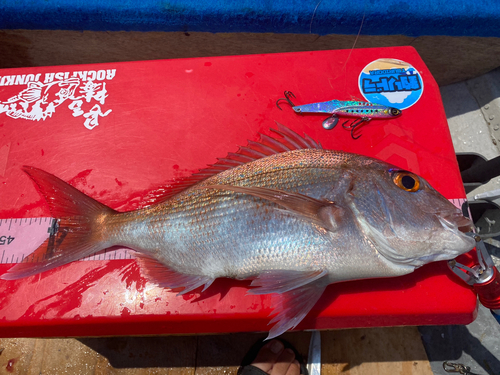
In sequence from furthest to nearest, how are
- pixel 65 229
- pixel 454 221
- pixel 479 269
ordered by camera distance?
pixel 65 229, pixel 479 269, pixel 454 221

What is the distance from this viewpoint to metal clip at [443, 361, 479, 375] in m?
1.91

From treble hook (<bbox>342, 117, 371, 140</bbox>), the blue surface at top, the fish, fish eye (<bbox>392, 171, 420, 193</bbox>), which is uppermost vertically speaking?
the blue surface at top

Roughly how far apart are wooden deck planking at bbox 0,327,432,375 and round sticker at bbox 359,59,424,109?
1540 mm

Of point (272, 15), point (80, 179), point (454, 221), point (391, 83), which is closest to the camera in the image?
point (454, 221)

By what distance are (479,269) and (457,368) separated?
1.01 metres

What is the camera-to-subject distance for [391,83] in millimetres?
1910

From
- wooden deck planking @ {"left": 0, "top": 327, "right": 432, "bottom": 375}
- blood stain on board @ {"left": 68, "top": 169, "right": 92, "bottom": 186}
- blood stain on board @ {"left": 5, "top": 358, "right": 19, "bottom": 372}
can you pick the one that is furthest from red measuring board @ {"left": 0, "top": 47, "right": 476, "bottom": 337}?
blood stain on board @ {"left": 5, "top": 358, "right": 19, "bottom": 372}

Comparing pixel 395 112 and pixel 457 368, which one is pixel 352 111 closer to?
pixel 395 112

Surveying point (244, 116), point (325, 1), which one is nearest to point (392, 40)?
point (325, 1)

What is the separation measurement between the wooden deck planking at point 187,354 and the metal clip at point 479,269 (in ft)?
2.97

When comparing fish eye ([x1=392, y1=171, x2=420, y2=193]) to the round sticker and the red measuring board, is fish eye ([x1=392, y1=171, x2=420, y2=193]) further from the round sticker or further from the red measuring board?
the round sticker

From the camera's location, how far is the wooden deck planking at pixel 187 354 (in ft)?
6.73

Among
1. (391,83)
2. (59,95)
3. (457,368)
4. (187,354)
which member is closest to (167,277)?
(187,354)

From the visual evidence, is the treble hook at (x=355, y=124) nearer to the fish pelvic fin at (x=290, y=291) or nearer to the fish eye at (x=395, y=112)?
the fish eye at (x=395, y=112)
